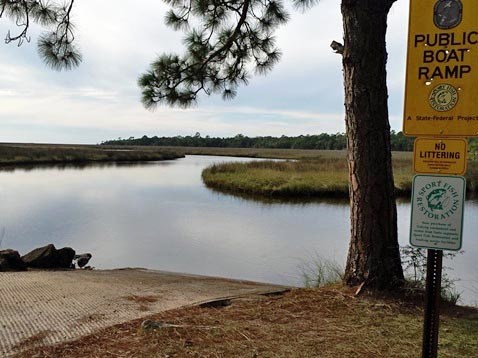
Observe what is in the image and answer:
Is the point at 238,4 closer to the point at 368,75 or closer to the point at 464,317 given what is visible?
the point at 368,75

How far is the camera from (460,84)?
7.61ft

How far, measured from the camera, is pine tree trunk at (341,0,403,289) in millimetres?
4020

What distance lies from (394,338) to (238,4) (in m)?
5.26

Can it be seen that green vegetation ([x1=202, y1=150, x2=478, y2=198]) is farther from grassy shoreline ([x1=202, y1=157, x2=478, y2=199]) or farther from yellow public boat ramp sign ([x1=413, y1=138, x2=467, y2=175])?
yellow public boat ramp sign ([x1=413, y1=138, x2=467, y2=175])

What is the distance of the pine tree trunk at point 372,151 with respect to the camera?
4.02 metres

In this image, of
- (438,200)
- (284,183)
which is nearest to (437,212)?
(438,200)

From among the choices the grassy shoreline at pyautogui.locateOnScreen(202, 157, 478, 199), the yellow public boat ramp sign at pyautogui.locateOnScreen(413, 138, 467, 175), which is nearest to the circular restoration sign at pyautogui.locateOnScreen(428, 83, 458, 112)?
the yellow public boat ramp sign at pyautogui.locateOnScreen(413, 138, 467, 175)

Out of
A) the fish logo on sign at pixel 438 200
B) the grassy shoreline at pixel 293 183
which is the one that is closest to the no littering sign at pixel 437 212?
the fish logo on sign at pixel 438 200

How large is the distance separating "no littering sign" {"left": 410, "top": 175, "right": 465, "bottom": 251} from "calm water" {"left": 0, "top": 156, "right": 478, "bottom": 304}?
14.4ft

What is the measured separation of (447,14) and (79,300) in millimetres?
3462

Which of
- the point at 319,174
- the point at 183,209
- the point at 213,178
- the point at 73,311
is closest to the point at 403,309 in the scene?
the point at 73,311

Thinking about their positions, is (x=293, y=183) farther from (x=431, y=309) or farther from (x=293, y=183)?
(x=431, y=309)

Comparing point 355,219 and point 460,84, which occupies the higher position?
point 460,84

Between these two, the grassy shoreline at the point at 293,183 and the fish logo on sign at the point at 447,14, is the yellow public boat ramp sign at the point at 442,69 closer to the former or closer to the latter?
the fish logo on sign at the point at 447,14
